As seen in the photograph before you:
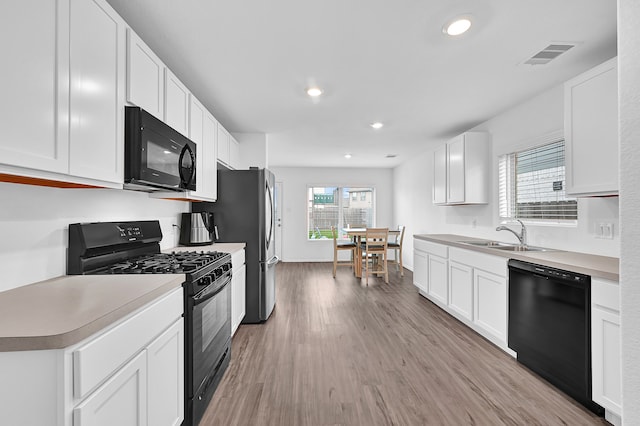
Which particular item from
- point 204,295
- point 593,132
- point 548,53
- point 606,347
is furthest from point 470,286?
point 204,295

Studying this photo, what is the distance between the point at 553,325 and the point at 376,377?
130cm

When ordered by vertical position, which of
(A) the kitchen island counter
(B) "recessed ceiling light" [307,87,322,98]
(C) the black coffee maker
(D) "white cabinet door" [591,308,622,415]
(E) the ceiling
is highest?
(E) the ceiling

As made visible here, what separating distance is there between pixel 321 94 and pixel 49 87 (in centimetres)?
228

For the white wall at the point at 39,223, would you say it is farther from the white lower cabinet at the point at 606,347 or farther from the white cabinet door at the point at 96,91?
the white lower cabinet at the point at 606,347

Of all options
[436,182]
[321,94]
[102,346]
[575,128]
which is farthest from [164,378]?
[436,182]

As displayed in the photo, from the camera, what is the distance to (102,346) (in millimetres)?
1034

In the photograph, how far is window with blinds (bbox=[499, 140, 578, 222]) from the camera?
9.66ft

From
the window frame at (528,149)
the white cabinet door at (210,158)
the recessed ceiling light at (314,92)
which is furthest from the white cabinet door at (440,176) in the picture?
the white cabinet door at (210,158)

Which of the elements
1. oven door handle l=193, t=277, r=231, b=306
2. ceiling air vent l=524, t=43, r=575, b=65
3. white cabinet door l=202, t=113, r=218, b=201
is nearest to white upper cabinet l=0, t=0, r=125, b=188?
oven door handle l=193, t=277, r=231, b=306

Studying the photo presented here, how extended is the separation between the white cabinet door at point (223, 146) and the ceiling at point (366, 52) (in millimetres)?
233

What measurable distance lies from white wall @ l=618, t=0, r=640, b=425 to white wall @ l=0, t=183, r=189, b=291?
2.06 m

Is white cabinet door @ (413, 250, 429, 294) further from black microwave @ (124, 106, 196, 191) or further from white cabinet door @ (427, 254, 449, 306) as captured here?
black microwave @ (124, 106, 196, 191)

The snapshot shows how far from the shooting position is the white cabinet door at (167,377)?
4.46 feet

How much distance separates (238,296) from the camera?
3131mm
